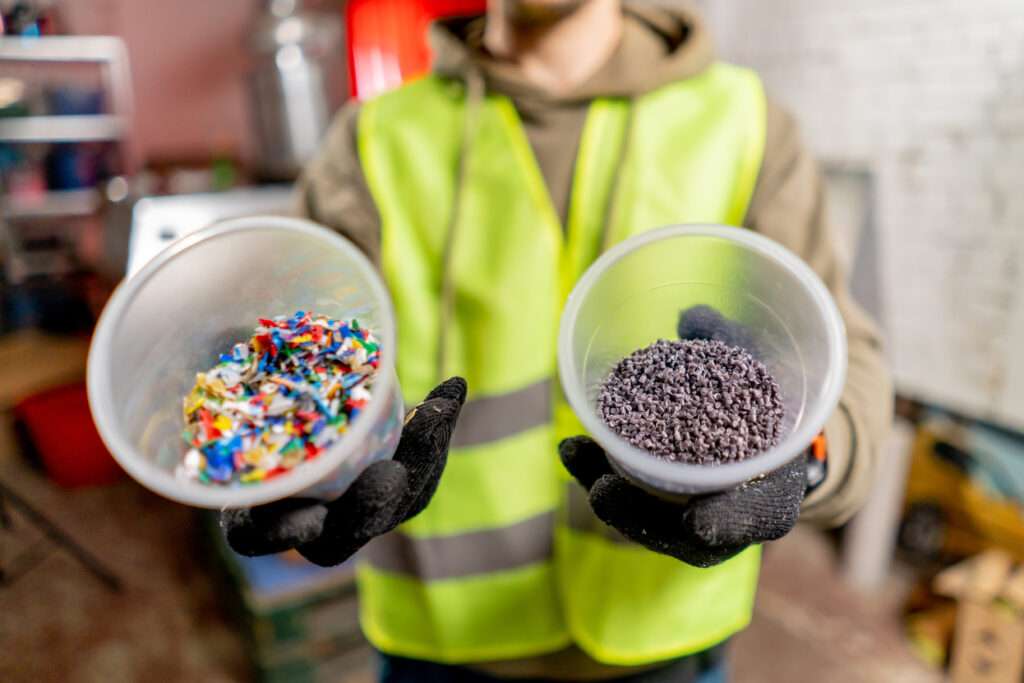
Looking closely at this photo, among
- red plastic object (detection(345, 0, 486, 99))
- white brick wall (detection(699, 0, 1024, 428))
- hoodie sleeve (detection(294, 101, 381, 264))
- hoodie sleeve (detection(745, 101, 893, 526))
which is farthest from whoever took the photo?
red plastic object (detection(345, 0, 486, 99))

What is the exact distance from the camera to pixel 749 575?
625 mm

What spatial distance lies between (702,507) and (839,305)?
0.35 meters

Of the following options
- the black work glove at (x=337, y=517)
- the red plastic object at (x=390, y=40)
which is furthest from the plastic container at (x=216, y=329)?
the red plastic object at (x=390, y=40)

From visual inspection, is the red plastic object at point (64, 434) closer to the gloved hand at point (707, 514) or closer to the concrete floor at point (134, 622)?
the concrete floor at point (134, 622)

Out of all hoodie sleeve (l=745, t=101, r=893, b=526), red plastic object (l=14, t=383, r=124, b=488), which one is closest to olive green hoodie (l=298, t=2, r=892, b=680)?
hoodie sleeve (l=745, t=101, r=893, b=526)

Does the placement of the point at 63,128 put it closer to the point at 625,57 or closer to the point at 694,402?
the point at 625,57

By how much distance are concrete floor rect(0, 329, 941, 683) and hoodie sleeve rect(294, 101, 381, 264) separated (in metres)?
0.27

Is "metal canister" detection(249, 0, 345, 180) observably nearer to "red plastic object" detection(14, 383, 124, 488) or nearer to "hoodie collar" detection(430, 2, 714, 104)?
"hoodie collar" detection(430, 2, 714, 104)

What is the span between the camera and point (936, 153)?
1406 mm

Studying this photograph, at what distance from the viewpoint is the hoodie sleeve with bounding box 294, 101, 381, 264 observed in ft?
2.15

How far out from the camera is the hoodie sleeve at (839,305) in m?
0.55

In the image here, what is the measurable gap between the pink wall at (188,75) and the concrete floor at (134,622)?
229 centimetres

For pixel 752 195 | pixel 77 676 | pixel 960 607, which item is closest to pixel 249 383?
pixel 77 676

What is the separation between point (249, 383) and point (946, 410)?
64.8 inches
